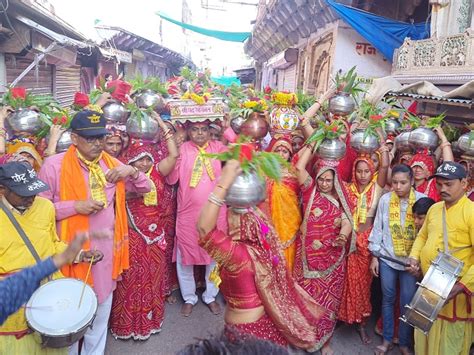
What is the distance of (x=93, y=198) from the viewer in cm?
338

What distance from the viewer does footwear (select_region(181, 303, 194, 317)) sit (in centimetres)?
471

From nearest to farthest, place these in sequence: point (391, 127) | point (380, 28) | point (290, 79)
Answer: point (391, 127)
point (380, 28)
point (290, 79)

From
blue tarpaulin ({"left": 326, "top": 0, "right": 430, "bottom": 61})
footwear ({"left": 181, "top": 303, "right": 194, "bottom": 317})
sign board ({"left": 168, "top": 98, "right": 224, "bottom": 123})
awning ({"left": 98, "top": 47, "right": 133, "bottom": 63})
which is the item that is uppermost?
blue tarpaulin ({"left": 326, "top": 0, "right": 430, "bottom": 61})

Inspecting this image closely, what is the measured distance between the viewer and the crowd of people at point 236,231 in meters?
2.62

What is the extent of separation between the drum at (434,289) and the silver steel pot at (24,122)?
3737 millimetres

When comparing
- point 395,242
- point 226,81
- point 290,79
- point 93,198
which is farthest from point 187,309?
point 226,81

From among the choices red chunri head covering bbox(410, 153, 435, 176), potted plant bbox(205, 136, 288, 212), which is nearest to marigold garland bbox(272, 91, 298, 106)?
red chunri head covering bbox(410, 153, 435, 176)

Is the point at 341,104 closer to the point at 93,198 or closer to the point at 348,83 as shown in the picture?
the point at 348,83

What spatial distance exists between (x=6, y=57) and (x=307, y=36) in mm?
10209

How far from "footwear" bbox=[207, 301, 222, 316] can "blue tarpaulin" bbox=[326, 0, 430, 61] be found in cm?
757

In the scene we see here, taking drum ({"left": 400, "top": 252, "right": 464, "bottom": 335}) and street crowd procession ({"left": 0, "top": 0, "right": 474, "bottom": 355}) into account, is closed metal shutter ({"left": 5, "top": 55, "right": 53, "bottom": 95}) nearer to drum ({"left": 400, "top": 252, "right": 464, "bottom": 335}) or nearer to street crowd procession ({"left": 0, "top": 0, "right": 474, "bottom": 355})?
street crowd procession ({"left": 0, "top": 0, "right": 474, "bottom": 355})

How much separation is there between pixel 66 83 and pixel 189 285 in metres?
8.38

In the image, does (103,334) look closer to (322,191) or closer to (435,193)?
(322,191)

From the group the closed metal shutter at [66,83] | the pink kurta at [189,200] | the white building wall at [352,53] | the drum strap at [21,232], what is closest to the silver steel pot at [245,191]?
the drum strap at [21,232]
